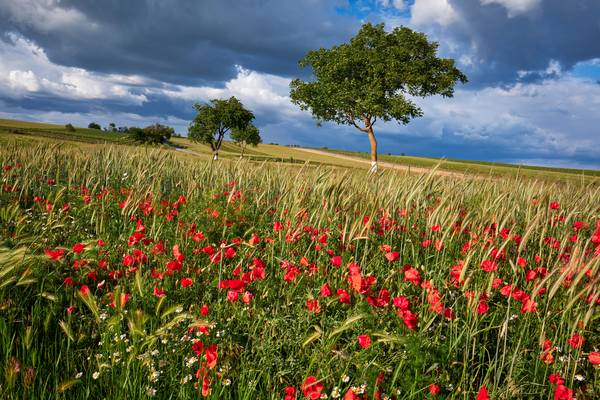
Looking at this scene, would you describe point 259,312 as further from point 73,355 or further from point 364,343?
point 73,355

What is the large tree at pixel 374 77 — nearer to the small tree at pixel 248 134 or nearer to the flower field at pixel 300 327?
the small tree at pixel 248 134

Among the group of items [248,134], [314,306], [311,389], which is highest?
[248,134]

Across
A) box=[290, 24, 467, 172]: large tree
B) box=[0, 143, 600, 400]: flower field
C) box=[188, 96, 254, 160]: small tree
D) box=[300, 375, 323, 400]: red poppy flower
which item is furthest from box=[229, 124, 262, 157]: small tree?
box=[300, 375, 323, 400]: red poppy flower

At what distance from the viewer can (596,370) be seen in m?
2.73

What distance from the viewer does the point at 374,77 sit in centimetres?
3369

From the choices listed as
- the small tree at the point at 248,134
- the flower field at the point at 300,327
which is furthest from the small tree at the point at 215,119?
the flower field at the point at 300,327

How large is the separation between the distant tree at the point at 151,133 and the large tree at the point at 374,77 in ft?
163

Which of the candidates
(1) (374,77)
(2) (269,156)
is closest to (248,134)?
(1) (374,77)

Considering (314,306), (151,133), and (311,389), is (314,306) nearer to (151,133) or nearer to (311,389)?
(311,389)

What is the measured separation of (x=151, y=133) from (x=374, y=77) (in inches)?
2392

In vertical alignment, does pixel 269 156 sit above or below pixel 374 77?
below

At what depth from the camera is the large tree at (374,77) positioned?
3322 centimetres

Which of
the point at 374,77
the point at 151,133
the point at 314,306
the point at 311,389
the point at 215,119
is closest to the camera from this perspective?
the point at 311,389

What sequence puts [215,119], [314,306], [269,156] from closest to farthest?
[314,306], [269,156], [215,119]
